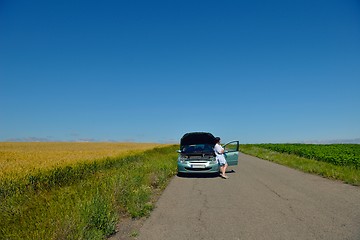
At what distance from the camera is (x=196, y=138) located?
59.9ft

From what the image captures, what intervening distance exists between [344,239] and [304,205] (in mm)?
2777

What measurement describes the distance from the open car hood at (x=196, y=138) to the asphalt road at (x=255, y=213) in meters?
6.59

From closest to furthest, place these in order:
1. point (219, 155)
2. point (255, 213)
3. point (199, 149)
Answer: point (255, 213), point (219, 155), point (199, 149)

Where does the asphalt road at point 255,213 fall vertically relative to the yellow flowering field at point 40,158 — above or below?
below

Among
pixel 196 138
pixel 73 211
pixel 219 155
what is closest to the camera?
pixel 73 211

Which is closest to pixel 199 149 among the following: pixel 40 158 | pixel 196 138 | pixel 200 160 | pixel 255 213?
pixel 200 160

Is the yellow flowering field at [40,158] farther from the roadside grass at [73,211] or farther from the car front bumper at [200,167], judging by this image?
the car front bumper at [200,167]

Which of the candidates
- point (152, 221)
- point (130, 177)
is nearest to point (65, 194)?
point (152, 221)

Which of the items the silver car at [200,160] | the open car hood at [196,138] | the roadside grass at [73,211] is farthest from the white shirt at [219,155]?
the roadside grass at [73,211]

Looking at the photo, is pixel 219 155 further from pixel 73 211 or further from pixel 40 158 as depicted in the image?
pixel 40 158

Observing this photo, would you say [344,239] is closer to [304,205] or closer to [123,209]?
[304,205]

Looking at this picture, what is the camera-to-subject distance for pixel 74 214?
5023mm

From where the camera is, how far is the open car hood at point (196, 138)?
17.5 meters

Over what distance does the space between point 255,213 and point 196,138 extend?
11327 millimetres
